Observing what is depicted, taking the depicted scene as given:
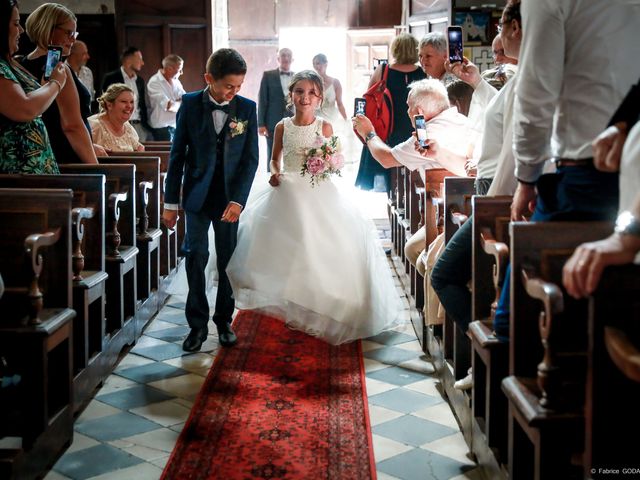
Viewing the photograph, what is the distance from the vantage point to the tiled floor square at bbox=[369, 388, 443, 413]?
403 centimetres

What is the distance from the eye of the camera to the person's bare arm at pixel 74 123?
4484 millimetres

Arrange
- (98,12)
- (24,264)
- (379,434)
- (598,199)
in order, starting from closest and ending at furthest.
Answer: (598,199), (24,264), (379,434), (98,12)

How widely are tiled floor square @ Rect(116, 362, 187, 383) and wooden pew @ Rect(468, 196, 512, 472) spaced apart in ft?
6.00

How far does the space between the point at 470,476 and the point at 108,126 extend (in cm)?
480

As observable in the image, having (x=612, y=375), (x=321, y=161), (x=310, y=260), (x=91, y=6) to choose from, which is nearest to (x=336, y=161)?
(x=321, y=161)

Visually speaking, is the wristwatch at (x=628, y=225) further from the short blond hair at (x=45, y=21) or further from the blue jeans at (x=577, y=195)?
the short blond hair at (x=45, y=21)

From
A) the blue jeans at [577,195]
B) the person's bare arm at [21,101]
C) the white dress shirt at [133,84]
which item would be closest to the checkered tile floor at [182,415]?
the blue jeans at [577,195]

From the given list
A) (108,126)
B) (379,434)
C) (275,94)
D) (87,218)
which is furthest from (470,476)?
(275,94)

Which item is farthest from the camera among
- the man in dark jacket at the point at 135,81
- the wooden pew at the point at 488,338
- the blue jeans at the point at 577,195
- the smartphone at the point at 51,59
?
the man in dark jacket at the point at 135,81

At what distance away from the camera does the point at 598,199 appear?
2584mm

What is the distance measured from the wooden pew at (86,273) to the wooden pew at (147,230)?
1.03 meters

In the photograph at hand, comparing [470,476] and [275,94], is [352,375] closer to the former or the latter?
[470,476]

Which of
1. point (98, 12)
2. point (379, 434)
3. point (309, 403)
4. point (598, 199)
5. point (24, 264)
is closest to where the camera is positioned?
point (598, 199)

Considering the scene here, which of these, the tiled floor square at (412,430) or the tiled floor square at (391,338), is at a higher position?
the tiled floor square at (391,338)
